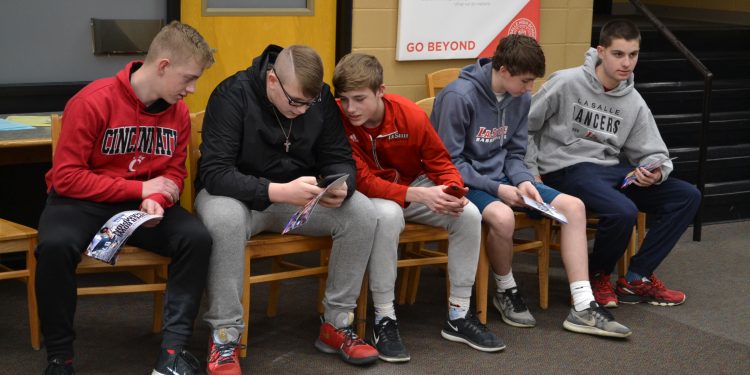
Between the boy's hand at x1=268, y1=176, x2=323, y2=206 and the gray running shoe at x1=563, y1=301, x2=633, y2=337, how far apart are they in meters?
1.18

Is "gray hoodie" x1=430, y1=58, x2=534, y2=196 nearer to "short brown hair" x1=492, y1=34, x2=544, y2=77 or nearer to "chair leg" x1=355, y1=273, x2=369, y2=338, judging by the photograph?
"short brown hair" x1=492, y1=34, x2=544, y2=77

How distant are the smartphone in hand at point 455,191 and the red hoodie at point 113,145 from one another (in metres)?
0.89

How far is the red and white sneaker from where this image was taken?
3.25 meters

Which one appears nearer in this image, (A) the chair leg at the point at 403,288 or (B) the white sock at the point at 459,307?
(B) the white sock at the point at 459,307

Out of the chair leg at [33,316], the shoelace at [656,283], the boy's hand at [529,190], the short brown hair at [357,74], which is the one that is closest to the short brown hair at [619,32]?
the boy's hand at [529,190]

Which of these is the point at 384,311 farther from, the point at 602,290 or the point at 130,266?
the point at 602,290

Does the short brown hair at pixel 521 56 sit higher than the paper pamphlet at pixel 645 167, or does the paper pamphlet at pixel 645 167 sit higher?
the short brown hair at pixel 521 56

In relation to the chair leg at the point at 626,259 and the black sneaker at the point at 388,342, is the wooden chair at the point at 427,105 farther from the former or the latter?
the chair leg at the point at 626,259

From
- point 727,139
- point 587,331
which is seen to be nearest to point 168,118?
point 587,331

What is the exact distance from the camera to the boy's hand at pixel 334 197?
3.36 metres

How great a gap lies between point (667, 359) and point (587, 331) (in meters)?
0.31

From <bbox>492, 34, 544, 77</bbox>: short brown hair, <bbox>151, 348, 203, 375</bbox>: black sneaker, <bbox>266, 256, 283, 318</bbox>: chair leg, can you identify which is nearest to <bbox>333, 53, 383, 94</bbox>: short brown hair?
<bbox>492, 34, 544, 77</bbox>: short brown hair

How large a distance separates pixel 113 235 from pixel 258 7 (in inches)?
76.9

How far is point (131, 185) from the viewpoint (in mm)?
3236
